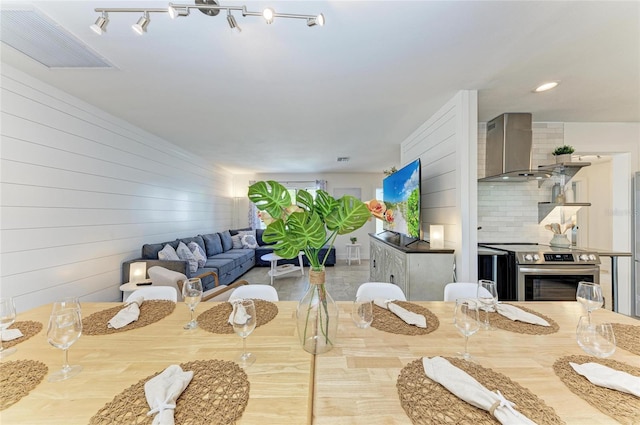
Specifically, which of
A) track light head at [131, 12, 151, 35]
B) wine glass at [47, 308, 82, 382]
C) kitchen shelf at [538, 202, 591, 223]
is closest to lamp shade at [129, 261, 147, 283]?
wine glass at [47, 308, 82, 382]

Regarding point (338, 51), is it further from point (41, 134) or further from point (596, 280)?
point (596, 280)

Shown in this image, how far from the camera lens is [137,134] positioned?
10.6ft

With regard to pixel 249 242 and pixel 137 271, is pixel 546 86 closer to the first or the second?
pixel 137 271

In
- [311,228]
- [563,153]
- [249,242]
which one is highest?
[563,153]

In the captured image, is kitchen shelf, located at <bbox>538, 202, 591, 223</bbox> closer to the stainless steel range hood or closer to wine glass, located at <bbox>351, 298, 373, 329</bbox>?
the stainless steel range hood

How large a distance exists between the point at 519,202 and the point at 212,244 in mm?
5185

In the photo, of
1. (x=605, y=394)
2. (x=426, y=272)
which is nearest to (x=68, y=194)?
(x=426, y=272)

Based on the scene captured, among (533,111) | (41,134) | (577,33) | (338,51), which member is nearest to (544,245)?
(533,111)

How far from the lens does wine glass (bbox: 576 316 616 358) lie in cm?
79

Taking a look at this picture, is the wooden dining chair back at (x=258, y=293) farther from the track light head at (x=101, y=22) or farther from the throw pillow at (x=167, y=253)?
the throw pillow at (x=167, y=253)

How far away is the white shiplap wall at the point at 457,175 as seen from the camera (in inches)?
88.4

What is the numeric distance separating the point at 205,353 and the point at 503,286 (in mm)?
2873

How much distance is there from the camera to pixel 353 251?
6.68m

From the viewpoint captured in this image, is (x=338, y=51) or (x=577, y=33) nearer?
(x=577, y=33)
